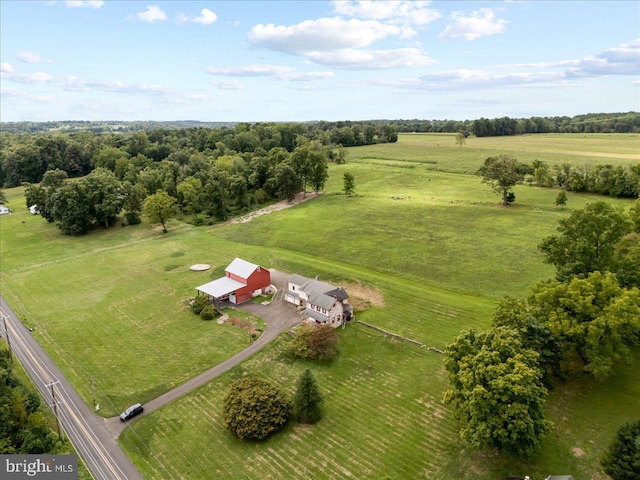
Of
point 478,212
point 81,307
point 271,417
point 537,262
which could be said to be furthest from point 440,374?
point 478,212

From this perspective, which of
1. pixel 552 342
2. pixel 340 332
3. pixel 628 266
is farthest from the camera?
pixel 340 332

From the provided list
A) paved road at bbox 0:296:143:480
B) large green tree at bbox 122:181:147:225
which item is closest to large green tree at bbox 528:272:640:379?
paved road at bbox 0:296:143:480

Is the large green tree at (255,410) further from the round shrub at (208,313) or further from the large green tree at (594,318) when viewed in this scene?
the large green tree at (594,318)

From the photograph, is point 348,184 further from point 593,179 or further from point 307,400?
point 307,400

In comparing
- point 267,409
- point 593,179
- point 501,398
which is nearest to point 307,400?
point 267,409

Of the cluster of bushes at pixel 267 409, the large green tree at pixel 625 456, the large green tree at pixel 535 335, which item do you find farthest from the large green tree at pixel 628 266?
the cluster of bushes at pixel 267 409

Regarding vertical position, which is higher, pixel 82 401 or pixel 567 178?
pixel 567 178

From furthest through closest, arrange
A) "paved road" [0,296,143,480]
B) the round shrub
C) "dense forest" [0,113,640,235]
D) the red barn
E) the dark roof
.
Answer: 1. "dense forest" [0,113,640,235]
2. the red barn
3. the round shrub
4. the dark roof
5. "paved road" [0,296,143,480]

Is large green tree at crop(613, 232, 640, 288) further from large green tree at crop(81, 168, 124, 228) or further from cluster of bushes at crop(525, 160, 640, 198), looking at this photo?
large green tree at crop(81, 168, 124, 228)
